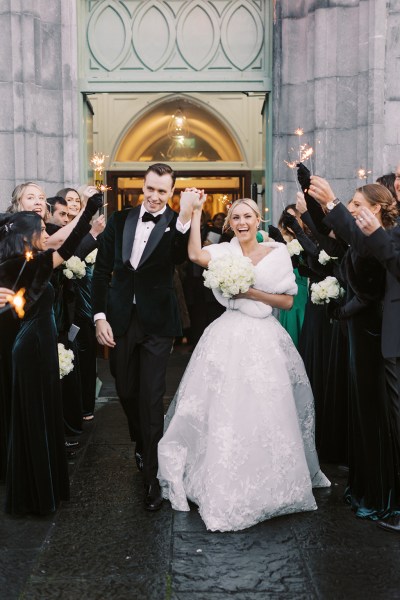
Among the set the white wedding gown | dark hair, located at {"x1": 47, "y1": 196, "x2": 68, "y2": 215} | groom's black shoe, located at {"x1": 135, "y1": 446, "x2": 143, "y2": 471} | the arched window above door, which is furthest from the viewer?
the arched window above door

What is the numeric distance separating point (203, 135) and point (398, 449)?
40.9 feet

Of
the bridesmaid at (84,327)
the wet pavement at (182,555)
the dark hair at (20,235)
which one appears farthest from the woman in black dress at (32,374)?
the bridesmaid at (84,327)

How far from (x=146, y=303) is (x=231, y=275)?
2.08 feet

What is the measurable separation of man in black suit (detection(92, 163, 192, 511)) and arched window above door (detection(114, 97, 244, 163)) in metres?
11.1

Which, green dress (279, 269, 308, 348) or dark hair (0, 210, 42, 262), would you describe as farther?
green dress (279, 269, 308, 348)

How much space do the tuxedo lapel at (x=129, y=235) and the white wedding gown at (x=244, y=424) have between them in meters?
0.55

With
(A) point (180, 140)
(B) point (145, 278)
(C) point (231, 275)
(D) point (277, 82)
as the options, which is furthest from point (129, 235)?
(A) point (180, 140)

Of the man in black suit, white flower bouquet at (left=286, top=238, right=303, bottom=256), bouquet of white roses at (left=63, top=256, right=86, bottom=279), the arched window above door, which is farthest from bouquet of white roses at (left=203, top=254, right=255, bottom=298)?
the arched window above door

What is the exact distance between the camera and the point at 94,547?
13.9 ft

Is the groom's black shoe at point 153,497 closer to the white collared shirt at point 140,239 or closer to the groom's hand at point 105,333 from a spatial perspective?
the groom's hand at point 105,333

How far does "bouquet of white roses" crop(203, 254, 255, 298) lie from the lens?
15.9 feet

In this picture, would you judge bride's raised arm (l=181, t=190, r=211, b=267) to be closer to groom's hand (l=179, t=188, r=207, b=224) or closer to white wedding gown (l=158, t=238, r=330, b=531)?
groom's hand (l=179, t=188, r=207, b=224)

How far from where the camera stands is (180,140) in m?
16.4

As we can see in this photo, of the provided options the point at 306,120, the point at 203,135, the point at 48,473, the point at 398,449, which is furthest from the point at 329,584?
the point at 203,135
